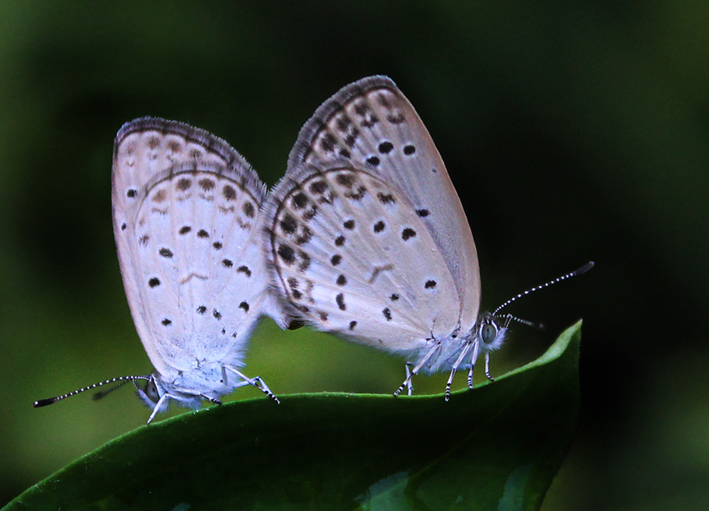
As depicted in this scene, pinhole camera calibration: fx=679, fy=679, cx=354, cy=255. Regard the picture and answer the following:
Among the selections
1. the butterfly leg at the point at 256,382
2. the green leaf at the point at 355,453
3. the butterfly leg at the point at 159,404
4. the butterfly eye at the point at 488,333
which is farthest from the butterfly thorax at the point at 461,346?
the green leaf at the point at 355,453

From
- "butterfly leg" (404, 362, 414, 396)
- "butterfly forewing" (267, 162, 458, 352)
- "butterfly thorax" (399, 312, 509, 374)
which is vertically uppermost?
"butterfly forewing" (267, 162, 458, 352)

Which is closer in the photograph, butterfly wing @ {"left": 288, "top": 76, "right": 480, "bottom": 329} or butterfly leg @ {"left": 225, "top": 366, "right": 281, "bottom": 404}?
butterfly leg @ {"left": 225, "top": 366, "right": 281, "bottom": 404}

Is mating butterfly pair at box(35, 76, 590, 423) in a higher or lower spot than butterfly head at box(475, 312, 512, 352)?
higher

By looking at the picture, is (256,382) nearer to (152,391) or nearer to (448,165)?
(152,391)

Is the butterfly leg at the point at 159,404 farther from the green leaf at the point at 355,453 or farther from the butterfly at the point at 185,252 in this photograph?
the green leaf at the point at 355,453

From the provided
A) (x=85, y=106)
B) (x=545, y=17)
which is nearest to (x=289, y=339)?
(x=85, y=106)

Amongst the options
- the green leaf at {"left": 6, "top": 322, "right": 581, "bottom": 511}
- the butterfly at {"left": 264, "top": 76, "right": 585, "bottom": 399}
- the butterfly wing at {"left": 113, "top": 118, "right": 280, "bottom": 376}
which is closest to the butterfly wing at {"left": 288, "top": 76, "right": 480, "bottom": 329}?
the butterfly at {"left": 264, "top": 76, "right": 585, "bottom": 399}

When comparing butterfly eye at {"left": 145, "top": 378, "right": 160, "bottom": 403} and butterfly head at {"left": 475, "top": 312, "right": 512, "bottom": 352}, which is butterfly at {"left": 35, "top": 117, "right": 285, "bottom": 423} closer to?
butterfly eye at {"left": 145, "top": 378, "right": 160, "bottom": 403}
